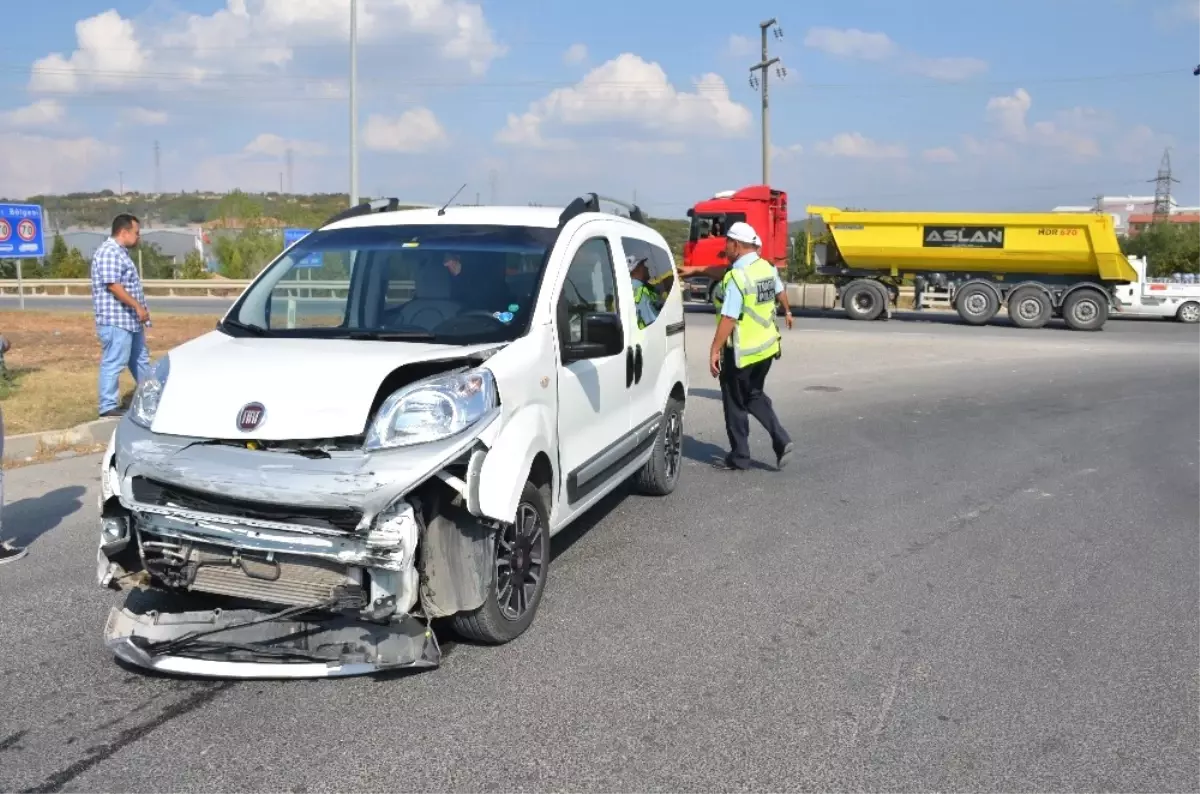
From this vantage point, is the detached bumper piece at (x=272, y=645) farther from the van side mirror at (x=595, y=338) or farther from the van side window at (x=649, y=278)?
the van side window at (x=649, y=278)

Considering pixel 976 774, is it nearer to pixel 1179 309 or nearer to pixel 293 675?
pixel 293 675

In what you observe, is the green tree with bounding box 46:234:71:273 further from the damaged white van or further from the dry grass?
the damaged white van

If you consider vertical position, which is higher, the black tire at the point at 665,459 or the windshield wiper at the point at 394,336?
the windshield wiper at the point at 394,336

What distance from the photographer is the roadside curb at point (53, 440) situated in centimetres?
845

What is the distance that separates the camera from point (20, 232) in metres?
14.6

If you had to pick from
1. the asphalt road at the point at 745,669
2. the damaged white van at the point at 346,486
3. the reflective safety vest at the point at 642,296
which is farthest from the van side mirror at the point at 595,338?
the reflective safety vest at the point at 642,296

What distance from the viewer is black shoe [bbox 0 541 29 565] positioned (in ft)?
18.6

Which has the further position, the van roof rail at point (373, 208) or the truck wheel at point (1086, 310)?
the truck wheel at point (1086, 310)

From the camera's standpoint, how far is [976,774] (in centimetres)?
346

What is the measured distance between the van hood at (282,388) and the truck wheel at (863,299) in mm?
25494

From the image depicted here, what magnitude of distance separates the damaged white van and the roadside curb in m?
4.37

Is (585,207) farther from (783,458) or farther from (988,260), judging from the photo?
(988,260)

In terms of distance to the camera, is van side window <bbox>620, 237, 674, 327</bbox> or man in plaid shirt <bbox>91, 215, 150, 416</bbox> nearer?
van side window <bbox>620, 237, 674, 327</bbox>

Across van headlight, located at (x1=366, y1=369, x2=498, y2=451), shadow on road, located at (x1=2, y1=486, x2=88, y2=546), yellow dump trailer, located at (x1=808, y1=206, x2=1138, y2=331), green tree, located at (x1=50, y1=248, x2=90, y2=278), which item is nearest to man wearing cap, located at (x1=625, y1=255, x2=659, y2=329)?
van headlight, located at (x1=366, y1=369, x2=498, y2=451)
